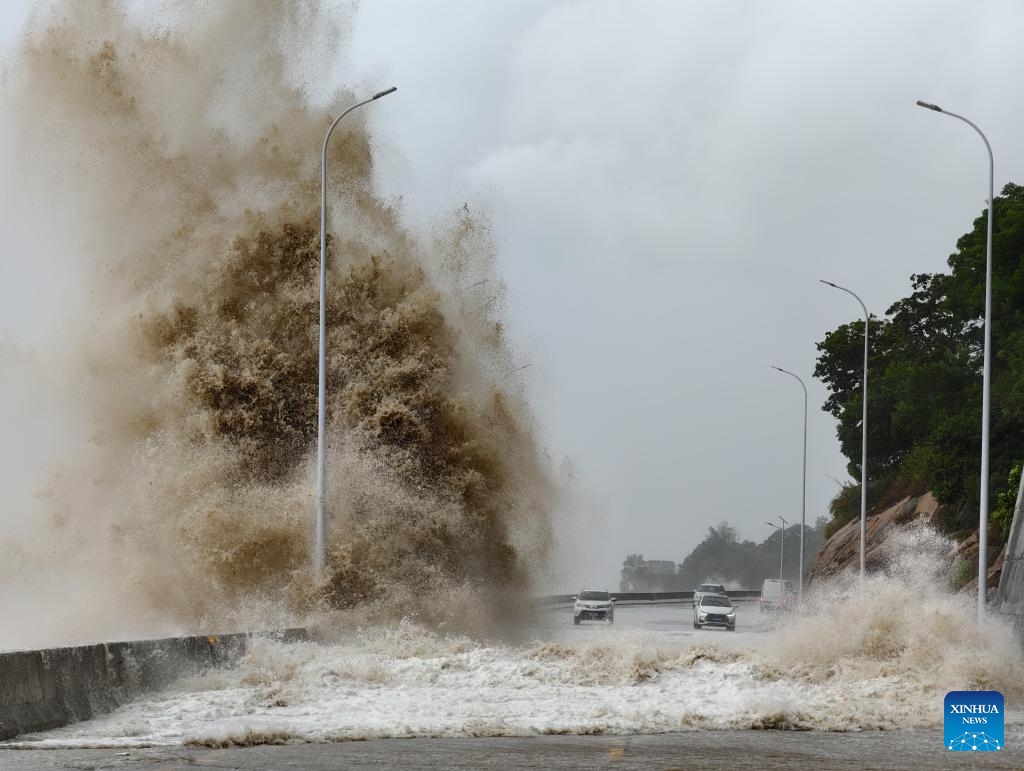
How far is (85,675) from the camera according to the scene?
47.8 feet

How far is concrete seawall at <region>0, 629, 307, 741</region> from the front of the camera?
13148 millimetres

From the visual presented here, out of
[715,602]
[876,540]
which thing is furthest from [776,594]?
[715,602]

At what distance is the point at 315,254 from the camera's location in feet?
95.8

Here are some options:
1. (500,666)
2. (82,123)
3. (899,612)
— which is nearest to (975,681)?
(899,612)

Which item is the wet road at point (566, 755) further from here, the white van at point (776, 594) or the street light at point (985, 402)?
the white van at point (776, 594)

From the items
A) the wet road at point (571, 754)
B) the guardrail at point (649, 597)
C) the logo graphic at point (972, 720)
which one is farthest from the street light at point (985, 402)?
the guardrail at point (649, 597)

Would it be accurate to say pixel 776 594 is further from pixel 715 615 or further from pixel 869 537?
pixel 715 615

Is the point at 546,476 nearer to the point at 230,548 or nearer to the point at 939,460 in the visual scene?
the point at 230,548

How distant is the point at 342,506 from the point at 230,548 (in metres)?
2.22

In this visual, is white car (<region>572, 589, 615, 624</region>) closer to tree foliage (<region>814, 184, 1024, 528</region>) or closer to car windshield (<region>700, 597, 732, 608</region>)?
car windshield (<region>700, 597, 732, 608</region>)

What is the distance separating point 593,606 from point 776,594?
1042 centimetres

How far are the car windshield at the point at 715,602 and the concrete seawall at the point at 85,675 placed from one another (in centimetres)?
3087

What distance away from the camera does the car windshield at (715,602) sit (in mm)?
46875

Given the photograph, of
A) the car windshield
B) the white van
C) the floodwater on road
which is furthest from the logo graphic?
the white van
